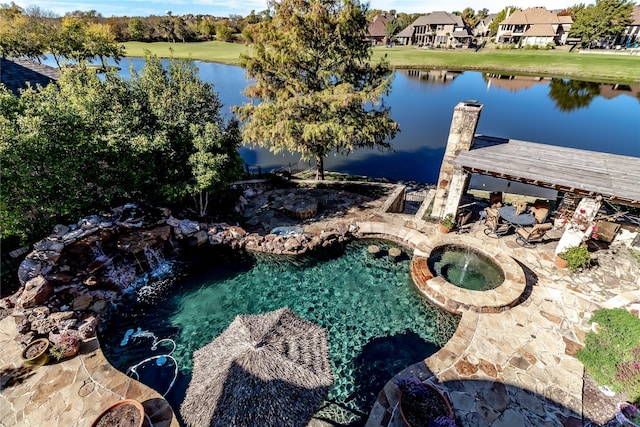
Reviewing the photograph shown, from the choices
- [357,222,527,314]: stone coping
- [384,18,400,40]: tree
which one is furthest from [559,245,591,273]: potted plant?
[384,18,400,40]: tree

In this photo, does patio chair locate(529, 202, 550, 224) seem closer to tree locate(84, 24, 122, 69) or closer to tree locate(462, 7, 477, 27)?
tree locate(84, 24, 122, 69)

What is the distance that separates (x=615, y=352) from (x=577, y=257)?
409 cm

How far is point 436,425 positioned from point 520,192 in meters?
18.4

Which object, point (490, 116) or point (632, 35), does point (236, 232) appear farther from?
point (632, 35)

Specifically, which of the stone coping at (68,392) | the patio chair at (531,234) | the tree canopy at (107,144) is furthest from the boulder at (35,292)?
the patio chair at (531,234)

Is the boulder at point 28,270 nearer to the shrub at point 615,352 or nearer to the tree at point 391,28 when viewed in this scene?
the shrub at point 615,352

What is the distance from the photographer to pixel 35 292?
30.4 feet

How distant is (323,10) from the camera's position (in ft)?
43.9

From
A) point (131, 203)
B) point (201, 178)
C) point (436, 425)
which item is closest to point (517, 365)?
point (436, 425)

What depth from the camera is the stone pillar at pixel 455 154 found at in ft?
39.2

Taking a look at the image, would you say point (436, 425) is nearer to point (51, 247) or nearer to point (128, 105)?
point (51, 247)

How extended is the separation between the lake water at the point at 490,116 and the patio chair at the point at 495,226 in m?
9.54

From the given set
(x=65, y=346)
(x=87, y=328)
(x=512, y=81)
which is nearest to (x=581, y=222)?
(x=87, y=328)

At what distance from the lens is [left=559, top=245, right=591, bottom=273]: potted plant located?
10.6 metres
